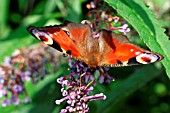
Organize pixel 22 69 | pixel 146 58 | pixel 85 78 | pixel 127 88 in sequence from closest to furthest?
pixel 146 58 → pixel 85 78 → pixel 22 69 → pixel 127 88


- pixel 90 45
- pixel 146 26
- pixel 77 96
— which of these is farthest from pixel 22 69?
pixel 146 26

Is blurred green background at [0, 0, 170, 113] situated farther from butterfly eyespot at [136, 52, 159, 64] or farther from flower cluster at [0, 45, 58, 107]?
butterfly eyespot at [136, 52, 159, 64]

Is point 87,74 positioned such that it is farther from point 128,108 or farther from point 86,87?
point 128,108

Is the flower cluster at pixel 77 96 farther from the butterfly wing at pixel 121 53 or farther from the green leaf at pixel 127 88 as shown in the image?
the green leaf at pixel 127 88

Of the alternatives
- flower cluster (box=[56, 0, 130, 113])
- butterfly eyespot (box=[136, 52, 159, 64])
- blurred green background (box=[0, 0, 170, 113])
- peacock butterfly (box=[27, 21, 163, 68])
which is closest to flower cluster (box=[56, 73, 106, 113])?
flower cluster (box=[56, 0, 130, 113])

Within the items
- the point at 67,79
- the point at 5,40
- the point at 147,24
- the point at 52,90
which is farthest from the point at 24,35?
the point at 147,24

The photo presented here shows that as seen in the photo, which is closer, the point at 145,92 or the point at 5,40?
the point at 5,40

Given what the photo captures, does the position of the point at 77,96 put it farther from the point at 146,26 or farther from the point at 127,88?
the point at 127,88
